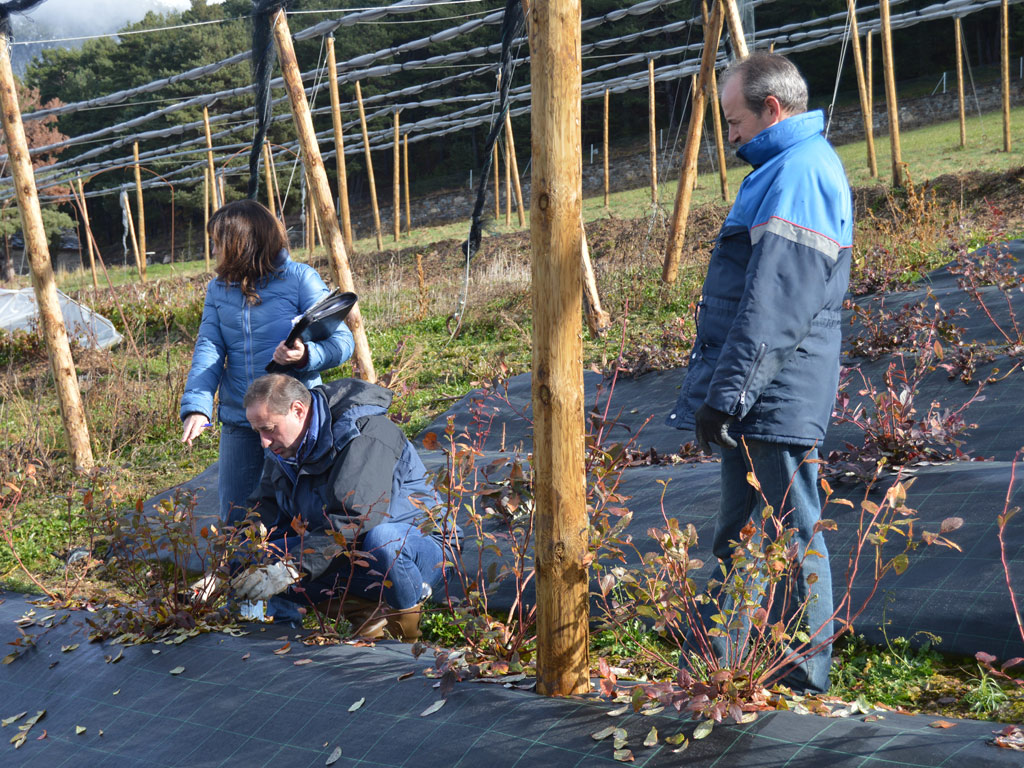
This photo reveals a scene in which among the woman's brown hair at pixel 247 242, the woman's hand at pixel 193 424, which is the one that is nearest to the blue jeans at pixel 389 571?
the woman's hand at pixel 193 424

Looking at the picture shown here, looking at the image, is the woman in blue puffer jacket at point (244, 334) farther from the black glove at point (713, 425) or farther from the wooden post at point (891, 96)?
the wooden post at point (891, 96)

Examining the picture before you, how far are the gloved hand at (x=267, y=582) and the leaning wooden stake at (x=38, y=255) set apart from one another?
12.5ft

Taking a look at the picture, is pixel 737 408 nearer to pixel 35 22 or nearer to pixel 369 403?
pixel 369 403

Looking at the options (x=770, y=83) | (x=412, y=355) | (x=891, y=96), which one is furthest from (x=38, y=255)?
(x=891, y=96)

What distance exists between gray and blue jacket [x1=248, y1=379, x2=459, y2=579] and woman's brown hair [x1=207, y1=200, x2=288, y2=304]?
54cm

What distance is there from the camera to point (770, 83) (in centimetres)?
212

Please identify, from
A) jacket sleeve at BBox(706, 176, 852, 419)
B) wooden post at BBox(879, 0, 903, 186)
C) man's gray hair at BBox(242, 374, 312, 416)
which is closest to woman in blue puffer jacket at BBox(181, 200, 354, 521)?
man's gray hair at BBox(242, 374, 312, 416)

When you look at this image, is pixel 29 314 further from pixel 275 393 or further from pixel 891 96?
pixel 891 96

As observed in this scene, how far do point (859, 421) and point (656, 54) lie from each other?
12.9 meters

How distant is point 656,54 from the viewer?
15.0 m

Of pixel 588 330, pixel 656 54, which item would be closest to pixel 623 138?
pixel 656 54

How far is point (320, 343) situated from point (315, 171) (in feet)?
10.5

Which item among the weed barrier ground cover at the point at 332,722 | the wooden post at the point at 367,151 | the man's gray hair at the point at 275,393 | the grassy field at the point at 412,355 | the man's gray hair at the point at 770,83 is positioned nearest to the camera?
the weed barrier ground cover at the point at 332,722

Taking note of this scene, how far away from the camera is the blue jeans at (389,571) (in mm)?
2922
